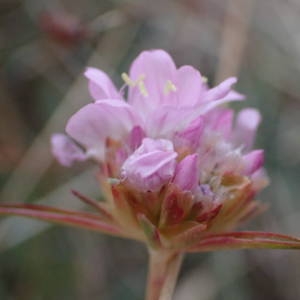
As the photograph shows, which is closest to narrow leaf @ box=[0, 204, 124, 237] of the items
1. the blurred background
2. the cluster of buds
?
the cluster of buds

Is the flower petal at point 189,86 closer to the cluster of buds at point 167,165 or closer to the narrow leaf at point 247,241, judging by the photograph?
the cluster of buds at point 167,165

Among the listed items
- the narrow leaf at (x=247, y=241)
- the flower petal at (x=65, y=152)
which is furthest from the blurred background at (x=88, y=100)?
the narrow leaf at (x=247, y=241)

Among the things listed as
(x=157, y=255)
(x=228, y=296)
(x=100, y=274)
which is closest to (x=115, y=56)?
(x=100, y=274)

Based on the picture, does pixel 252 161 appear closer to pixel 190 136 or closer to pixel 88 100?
pixel 190 136

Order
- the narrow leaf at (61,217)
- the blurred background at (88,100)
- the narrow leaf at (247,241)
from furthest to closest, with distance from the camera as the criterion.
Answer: the blurred background at (88,100), the narrow leaf at (61,217), the narrow leaf at (247,241)

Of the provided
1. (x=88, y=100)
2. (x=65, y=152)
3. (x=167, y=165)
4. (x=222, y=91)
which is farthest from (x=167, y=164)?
(x=88, y=100)

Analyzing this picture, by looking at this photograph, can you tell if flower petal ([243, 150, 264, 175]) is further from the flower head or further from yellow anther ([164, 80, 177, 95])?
yellow anther ([164, 80, 177, 95])

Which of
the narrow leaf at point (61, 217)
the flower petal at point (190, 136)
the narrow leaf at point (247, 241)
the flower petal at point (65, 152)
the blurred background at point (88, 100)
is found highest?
the flower petal at point (190, 136)
